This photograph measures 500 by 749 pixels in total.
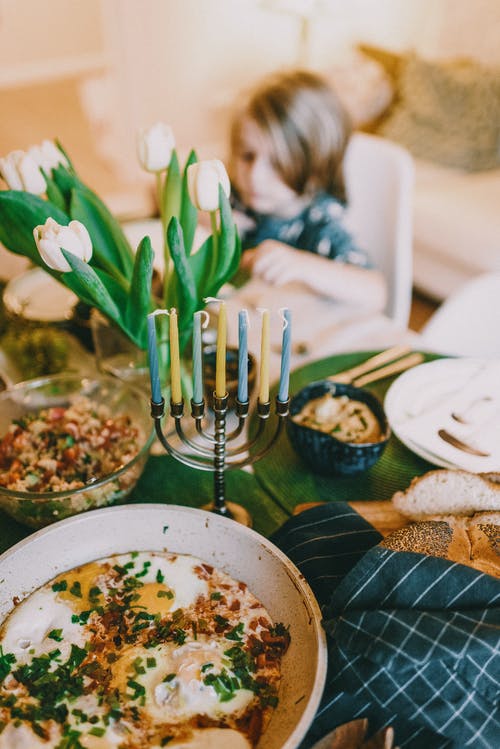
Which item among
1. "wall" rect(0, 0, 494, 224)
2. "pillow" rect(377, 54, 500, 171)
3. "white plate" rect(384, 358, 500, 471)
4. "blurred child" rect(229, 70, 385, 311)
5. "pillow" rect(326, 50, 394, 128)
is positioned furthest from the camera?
"wall" rect(0, 0, 494, 224)

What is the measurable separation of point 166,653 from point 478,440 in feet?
1.95

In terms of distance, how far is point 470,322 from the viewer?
1467mm

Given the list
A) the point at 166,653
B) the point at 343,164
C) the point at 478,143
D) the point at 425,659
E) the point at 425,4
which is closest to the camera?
the point at 425,659

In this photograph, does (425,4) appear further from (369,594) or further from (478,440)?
(369,594)

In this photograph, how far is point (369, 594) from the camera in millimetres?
663

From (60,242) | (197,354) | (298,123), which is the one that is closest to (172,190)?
(60,242)

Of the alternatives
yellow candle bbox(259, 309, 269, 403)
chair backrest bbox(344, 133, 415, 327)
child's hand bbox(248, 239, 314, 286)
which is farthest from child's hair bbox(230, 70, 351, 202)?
yellow candle bbox(259, 309, 269, 403)

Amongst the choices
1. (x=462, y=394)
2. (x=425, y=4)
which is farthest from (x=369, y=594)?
(x=425, y=4)

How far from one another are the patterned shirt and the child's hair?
0.09m

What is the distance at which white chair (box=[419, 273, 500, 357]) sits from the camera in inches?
56.2

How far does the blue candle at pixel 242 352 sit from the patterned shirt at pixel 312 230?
1064mm

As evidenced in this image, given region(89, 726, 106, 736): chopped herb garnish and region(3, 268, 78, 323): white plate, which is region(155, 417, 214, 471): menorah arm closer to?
region(89, 726, 106, 736): chopped herb garnish

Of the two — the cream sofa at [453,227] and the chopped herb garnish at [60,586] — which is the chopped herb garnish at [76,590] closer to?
the chopped herb garnish at [60,586]

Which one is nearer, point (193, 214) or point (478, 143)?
point (193, 214)
